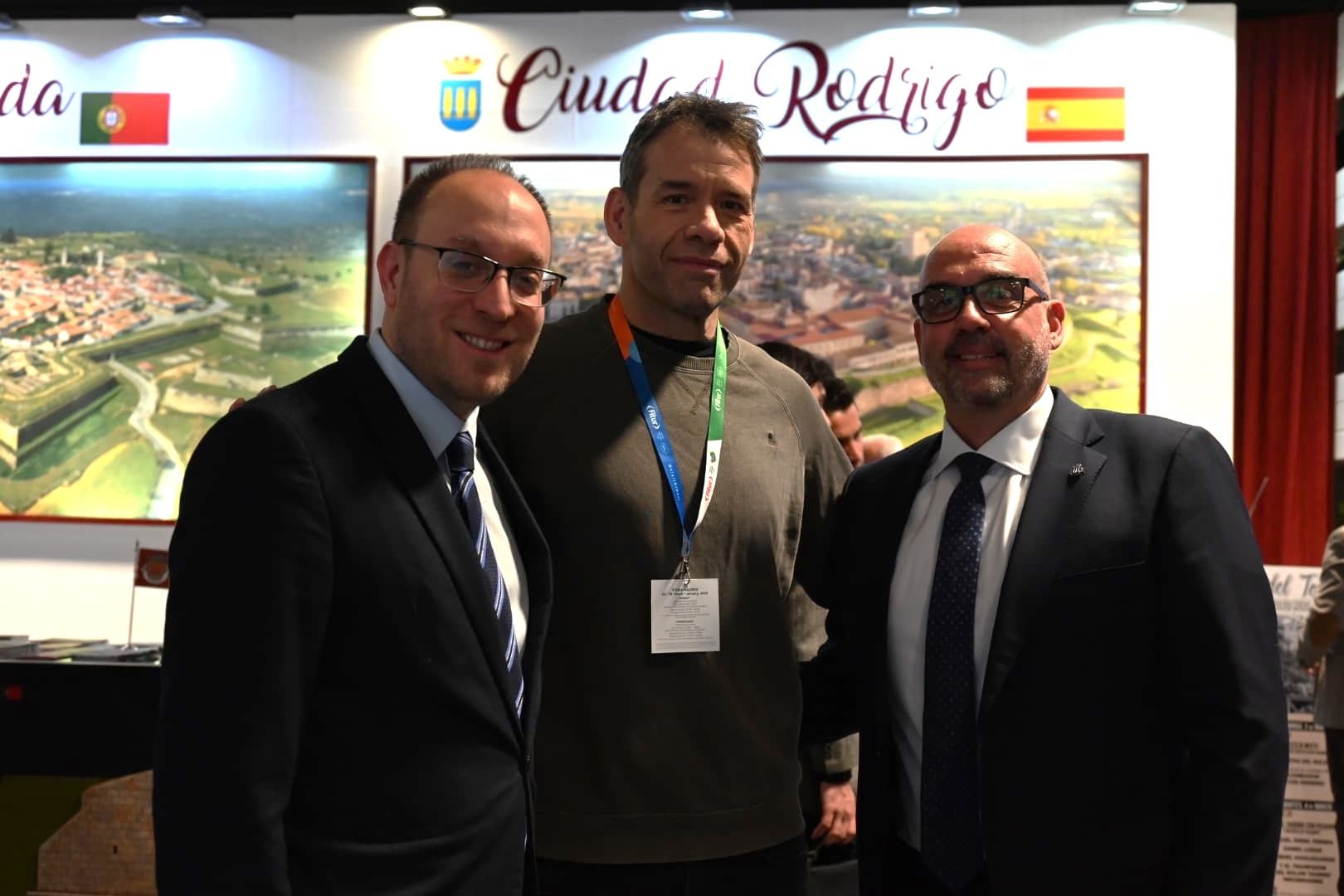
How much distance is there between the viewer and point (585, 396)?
7.34 ft

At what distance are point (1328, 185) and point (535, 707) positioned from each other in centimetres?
574

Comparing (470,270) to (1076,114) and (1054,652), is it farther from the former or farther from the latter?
(1076,114)

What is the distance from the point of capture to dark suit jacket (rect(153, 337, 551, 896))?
1347 mm

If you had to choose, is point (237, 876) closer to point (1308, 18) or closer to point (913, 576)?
point (913, 576)

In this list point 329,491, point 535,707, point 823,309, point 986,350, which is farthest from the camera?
point 823,309

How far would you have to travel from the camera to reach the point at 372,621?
4.80ft

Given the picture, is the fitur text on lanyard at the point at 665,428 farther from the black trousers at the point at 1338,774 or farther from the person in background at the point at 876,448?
the black trousers at the point at 1338,774

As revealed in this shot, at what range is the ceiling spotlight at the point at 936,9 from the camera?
5668 mm

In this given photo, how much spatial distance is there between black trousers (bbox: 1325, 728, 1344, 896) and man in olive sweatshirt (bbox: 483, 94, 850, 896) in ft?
11.6

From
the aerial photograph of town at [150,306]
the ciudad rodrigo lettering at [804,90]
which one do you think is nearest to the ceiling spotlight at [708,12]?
the ciudad rodrigo lettering at [804,90]

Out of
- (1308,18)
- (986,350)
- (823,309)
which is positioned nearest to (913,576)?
(986,350)

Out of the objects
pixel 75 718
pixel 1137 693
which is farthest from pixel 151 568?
pixel 1137 693

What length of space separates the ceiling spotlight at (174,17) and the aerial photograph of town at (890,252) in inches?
77.6

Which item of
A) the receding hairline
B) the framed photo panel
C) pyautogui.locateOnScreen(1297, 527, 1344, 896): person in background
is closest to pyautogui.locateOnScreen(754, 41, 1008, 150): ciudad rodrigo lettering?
the framed photo panel
